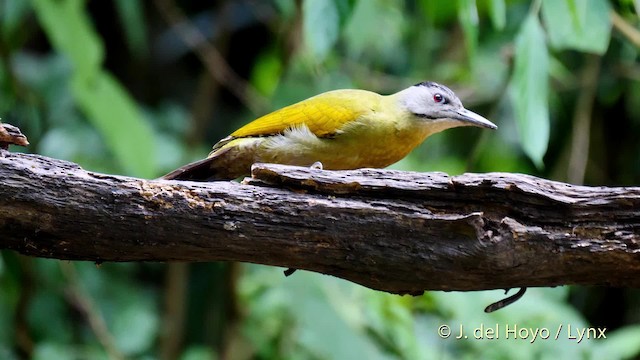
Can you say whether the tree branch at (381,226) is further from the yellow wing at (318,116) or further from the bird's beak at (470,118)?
the bird's beak at (470,118)

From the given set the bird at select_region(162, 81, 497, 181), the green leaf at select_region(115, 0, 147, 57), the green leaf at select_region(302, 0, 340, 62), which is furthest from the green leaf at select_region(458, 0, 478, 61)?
the green leaf at select_region(115, 0, 147, 57)

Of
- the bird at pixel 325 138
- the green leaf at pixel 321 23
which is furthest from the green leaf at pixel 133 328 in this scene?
the green leaf at pixel 321 23

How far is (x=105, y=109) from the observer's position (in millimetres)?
→ 5121

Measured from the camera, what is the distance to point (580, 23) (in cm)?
319

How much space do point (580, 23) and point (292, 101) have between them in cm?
261

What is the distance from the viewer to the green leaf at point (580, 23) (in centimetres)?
327

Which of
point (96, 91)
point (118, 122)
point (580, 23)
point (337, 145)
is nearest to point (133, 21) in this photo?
point (96, 91)

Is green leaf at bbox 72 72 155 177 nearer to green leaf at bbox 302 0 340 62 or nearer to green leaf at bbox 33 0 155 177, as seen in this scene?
green leaf at bbox 33 0 155 177

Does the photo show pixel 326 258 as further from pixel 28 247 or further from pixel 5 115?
pixel 5 115

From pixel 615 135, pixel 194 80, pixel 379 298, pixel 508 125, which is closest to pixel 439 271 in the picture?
pixel 379 298

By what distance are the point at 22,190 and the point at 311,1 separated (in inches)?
51.5

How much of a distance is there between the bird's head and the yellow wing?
0.21 meters

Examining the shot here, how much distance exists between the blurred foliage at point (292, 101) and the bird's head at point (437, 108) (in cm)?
27

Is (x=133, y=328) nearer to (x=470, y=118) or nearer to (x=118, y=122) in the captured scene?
(x=118, y=122)
